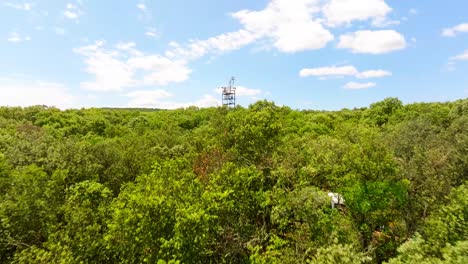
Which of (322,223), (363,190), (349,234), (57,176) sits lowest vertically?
(349,234)

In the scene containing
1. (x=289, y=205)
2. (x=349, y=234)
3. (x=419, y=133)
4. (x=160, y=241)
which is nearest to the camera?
(x=160, y=241)

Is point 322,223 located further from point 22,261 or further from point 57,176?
point 57,176

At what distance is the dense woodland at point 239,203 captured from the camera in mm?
15141

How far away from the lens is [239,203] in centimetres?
2008

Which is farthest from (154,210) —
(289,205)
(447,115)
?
(447,115)

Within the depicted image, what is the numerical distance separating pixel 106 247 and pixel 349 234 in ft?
50.6

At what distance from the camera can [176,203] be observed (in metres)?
15.9

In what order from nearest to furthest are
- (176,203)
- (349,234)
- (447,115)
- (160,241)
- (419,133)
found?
(160,241)
(176,203)
(349,234)
(419,133)
(447,115)

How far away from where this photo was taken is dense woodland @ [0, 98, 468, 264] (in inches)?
596

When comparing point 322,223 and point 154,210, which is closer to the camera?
point 154,210

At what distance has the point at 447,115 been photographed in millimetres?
63906

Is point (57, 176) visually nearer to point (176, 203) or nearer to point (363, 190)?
point (176, 203)

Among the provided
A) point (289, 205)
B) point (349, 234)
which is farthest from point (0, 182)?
point (349, 234)

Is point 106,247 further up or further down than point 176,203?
further down
